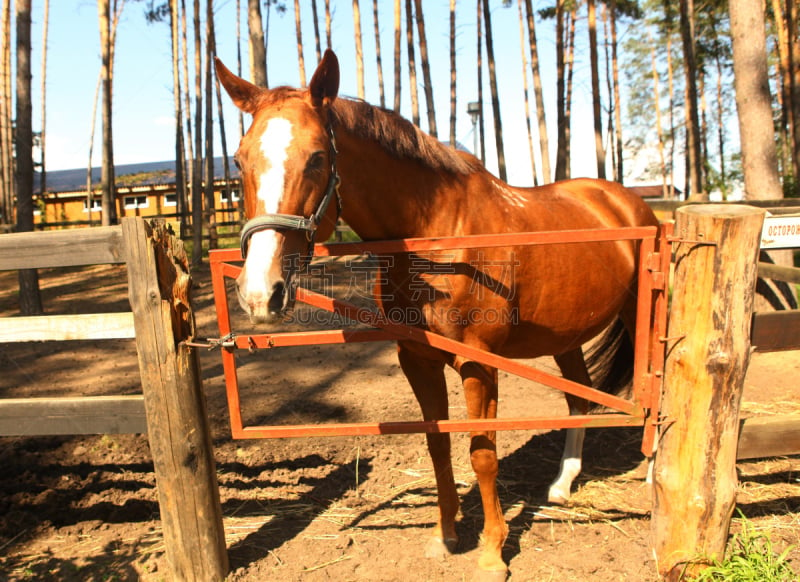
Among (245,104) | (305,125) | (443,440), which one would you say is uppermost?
(245,104)

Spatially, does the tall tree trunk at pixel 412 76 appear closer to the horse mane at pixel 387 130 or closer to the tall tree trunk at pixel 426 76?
the tall tree trunk at pixel 426 76

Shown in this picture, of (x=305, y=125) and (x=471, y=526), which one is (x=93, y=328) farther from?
(x=471, y=526)

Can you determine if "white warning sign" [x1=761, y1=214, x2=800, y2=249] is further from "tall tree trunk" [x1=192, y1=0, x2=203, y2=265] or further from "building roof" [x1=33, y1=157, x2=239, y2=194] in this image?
"building roof" [x1=33, y1=157, x2=239, y2=194]

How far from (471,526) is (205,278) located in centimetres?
1024

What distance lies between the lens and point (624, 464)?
4012 millimetres

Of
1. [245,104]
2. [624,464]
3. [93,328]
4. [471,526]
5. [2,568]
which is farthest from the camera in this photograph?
[624,464]

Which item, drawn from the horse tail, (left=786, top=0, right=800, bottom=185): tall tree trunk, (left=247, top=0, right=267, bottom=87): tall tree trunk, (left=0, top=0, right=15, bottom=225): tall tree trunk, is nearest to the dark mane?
the horse tail

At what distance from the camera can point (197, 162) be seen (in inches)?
598

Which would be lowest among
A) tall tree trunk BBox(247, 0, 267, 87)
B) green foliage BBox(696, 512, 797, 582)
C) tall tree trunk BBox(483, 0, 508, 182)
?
green foliage BBox(696, 512, 797, 582)

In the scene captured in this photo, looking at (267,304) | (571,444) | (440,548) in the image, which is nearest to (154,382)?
(267,304)

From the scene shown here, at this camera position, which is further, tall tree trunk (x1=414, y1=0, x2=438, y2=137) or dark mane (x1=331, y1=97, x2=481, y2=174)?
tall tree trunk (x1=414, y1=0, x2=438, y2=137)

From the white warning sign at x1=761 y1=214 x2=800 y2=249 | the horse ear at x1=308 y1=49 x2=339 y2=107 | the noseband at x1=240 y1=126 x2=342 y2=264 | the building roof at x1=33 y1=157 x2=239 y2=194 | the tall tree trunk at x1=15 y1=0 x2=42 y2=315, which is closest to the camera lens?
the noseband at x1=240 y1=126 x2=342 y2=264

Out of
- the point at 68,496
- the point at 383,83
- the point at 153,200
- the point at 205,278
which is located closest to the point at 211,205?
the point at 205,278

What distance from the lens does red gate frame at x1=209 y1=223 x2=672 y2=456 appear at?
2.34 meters
